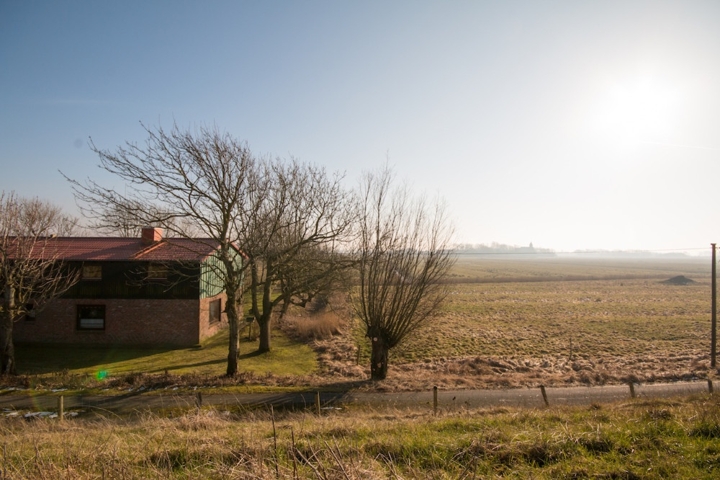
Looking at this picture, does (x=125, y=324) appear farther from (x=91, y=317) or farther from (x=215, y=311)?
(x=215, y=311)

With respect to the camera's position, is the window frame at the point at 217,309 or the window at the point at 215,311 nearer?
the window frame at the point at 217,309

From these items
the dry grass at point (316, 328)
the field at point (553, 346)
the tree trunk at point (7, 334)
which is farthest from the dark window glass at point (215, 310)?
the tree trunk at point (7, 334)

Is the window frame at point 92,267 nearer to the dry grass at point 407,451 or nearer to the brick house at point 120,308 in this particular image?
the brick house at point 120,308

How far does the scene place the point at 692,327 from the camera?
27469 millimetres

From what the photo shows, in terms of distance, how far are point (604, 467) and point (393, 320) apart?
11.2 m

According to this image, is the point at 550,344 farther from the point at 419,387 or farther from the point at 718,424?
the point at 718,424

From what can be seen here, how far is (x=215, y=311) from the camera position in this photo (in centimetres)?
2752

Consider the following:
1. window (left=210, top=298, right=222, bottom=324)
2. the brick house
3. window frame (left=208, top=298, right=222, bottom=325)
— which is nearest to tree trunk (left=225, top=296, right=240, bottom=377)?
the brick house

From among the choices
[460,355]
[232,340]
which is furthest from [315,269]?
[460,355]

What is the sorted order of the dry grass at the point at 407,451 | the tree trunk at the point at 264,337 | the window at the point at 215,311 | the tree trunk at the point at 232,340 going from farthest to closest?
the window at the point at 215,311 → the tree trunk at the point at 264,337 → the tree trunk at the point at 232,340 → the dry grass at the point at 407,451

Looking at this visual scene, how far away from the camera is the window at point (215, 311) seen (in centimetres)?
2676

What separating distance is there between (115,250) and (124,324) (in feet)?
15.9

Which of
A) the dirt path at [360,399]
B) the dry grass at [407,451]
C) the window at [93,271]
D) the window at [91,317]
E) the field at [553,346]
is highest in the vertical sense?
the window at [93,271]

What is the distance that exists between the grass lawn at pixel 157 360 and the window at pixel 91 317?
133cm
